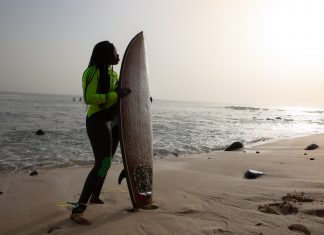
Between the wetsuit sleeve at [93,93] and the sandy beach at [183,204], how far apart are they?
1.21 meters

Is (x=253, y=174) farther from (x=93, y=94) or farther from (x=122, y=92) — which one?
(x=93, y=94)

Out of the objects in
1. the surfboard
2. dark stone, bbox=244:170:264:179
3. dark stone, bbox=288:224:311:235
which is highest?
the surfboard

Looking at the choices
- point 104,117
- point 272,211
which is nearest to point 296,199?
point 272,211

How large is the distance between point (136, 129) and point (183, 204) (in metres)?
1.04

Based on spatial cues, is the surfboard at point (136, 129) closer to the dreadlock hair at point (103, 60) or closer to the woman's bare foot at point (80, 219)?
the dreadlock hair at point (103, 60)

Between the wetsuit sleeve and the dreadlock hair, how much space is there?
60 millimetres

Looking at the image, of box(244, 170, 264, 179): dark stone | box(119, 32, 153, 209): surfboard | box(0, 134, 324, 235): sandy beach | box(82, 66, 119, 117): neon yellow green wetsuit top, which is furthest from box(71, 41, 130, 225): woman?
Answer: box(244, 170, 264, 179): dark stone

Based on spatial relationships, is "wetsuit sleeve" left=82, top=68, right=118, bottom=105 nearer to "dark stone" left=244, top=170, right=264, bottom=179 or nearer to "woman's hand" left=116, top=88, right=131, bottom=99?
"woman's hand" left=116, top=88, right=131, bottom=99

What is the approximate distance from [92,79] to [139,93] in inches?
32.2

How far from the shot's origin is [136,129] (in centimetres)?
392

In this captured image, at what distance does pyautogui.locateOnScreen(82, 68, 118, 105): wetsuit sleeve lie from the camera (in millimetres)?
3359

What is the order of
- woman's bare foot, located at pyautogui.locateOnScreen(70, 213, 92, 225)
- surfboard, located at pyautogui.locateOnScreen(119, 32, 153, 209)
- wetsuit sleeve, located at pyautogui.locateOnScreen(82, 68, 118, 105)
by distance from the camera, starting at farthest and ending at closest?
surfboard, located at pyautogui.locateOnScreen(119, 32, 153, 209) < wetsuit sleeve, located at pyautogui.locateOnScreen(82, 68, 118, 105) < woman's bare foot, located at pyautogui.locateOnScreen(70, 213, 92, 225)

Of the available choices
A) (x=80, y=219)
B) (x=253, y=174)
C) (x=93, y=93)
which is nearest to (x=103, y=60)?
(x=93, y=93)

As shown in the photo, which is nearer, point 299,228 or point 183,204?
point 299,228
